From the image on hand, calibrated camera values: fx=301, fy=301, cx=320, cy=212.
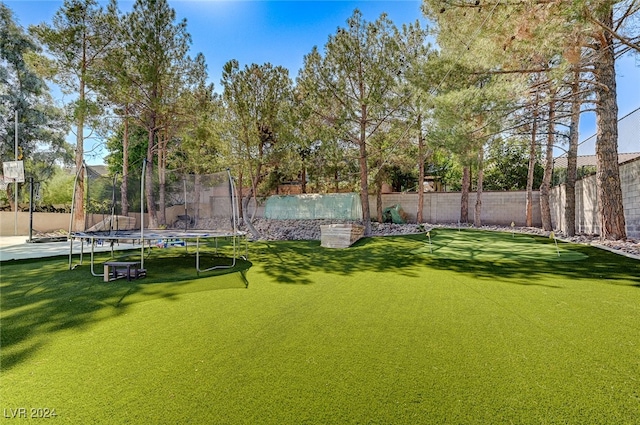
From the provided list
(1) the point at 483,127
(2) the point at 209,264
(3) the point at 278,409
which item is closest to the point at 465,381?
(3) the point at 278,409

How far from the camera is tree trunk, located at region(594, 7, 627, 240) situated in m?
6.26

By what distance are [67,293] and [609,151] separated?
9.89 m

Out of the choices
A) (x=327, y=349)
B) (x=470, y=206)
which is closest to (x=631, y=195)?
(x=327, y=349)

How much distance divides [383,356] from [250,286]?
2547mm

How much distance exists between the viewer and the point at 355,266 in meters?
5.77

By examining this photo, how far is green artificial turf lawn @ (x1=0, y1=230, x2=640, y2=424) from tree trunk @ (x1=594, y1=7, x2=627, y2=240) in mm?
2265

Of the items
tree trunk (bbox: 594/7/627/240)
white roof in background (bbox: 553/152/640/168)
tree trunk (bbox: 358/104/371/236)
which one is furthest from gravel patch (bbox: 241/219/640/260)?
white roof in background (bbox: 553/152/640/168)

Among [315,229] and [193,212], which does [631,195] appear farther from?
[193,212]

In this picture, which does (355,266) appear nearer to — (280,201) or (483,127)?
(483,127)

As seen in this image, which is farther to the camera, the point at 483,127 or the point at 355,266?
the point at 483,127

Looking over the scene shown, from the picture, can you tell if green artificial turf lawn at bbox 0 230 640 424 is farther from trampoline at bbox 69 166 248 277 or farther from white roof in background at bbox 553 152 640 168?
white roof in background at bbox 553 152 640 168

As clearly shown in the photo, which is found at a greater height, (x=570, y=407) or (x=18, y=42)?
(x=18, y=42)

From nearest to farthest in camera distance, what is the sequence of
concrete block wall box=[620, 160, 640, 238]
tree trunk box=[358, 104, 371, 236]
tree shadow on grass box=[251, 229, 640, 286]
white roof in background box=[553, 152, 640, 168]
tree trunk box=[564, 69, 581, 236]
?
tree shadow on grass box=[251, 229, 640, 286] < concrete block wall box=[620, 160, 640, 238] < white roof in background box=[553, 152, 640, 168] < tree trunk box=[564, 69, 581, 236] < tree trunk box=[358, 104, 371, 236]

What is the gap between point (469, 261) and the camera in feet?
19.0
